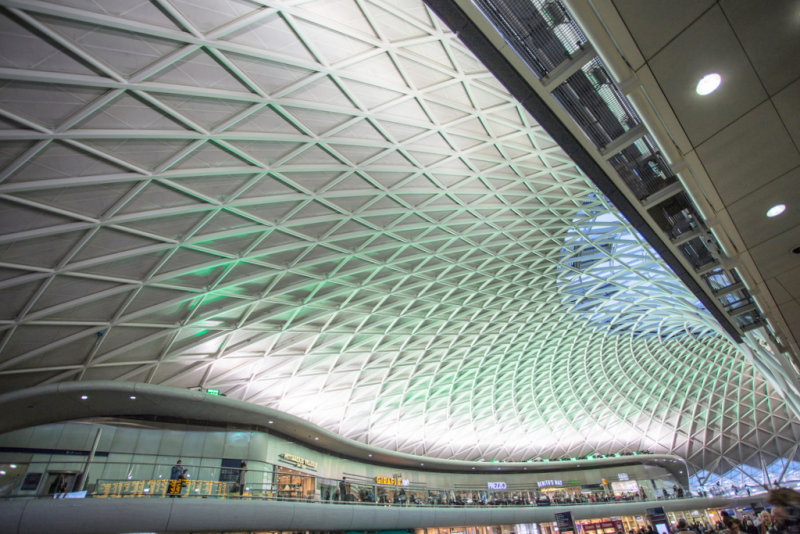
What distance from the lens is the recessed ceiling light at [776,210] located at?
7852 mm

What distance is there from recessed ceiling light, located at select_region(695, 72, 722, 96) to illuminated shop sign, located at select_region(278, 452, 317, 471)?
3694 cm

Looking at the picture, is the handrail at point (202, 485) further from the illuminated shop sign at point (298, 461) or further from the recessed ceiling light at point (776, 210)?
the recessed ceiling light at point (776, 210)

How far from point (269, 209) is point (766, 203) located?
61.0ft

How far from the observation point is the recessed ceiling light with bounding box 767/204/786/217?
7852 mm

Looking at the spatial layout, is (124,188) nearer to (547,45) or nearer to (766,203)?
(547,45)

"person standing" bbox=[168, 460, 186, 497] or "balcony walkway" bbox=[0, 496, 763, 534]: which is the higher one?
"person standing" bbox=[168, 460, 186, 497]

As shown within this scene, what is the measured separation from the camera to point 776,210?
7.99 meters

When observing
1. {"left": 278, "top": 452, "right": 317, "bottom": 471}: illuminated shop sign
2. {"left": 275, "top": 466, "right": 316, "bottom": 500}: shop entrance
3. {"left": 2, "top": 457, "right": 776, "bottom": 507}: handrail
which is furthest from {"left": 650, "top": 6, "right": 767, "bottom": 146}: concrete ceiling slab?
{"left": 278, "top": 452, "right": 317, "bottom": 471}: illuminated shop sign

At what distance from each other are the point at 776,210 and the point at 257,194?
60.1ft

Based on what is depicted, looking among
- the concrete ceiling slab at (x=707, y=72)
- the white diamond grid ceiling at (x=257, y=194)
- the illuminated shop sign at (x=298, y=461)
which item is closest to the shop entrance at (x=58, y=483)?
Answer: the white diamond grid ceiling at (x=257, y=194)

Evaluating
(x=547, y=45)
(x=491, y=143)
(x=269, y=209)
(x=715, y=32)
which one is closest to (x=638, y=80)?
(x=715, y=32)

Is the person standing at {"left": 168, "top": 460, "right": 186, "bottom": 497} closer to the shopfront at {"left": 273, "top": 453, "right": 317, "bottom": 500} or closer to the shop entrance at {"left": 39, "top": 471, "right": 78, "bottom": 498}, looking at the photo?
the shop entrance at {"left": 39, "top": 471, "right": 78, "bottom": 498}

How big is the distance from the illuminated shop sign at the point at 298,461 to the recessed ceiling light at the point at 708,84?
36.9 m

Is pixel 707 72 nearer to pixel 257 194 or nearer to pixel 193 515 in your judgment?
pixel 257 194
